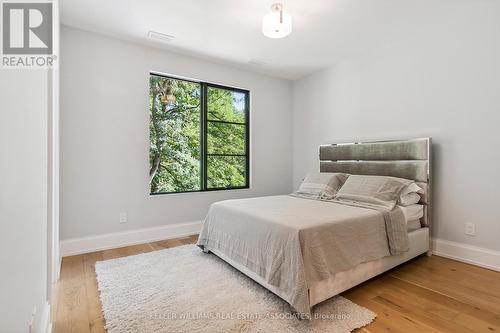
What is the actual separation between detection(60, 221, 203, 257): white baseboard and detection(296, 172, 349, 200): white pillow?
1716mm

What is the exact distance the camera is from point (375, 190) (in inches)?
110

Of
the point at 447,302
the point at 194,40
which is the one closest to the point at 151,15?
the point at 194,40

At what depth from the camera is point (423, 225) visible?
2902 mm

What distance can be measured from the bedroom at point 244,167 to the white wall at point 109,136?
18 millimetres

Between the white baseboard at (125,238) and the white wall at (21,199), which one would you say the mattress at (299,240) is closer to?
the white baseboard at (125,238)

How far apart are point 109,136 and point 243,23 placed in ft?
6.95

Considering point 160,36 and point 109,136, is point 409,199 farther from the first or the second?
point 109,136

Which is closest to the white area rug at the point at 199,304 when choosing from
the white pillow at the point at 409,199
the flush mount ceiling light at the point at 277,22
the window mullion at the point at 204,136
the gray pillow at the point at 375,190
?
the gray pillow at the point at 375,190

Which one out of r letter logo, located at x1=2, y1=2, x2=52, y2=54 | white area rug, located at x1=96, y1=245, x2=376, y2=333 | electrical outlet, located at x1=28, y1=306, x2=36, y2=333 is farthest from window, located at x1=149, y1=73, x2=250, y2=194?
electrical outlet, located at x1=28, y1=306, x2=36, y2=333

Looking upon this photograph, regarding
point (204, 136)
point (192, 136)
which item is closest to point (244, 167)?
point (204, 136)

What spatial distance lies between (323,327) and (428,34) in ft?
10.8

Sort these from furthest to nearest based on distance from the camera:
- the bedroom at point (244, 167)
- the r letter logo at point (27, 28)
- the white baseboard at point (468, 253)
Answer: the white baseboard at point (468, 253) < the bedroom at point (244, 167) < the r letter logo at point (27, 28)

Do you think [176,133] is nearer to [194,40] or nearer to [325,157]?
[194,40]

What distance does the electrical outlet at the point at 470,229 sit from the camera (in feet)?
8.79
